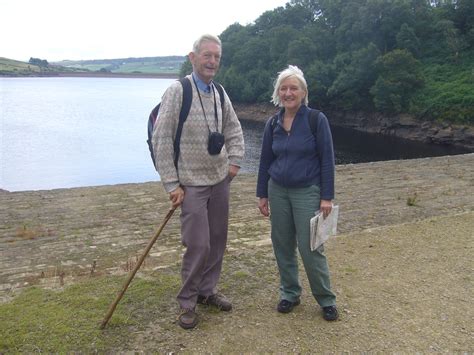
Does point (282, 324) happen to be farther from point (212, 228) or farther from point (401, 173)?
point (401, 173)

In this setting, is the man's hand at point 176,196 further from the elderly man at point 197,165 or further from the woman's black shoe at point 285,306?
the woman's black shoe at point 285,306

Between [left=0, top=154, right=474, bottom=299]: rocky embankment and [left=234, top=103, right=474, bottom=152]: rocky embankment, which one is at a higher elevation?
[left=0, top=154, right=474, bottom=299]: rocky embankment

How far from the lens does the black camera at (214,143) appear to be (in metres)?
3.64

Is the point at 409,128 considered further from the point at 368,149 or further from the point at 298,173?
the point at 298,173

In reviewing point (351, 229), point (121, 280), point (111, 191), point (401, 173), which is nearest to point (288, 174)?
point (121, 280)

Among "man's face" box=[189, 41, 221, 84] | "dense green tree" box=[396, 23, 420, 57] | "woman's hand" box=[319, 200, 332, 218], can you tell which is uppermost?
"dense green tree" box=[396, 23, 420, 57]

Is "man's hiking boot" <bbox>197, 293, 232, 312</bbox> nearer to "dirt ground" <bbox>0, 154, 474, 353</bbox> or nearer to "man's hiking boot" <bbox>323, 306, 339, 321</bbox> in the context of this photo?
"dirt ground" <bbox>0, 154, 474, 353</bbox>

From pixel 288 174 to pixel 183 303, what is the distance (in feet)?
4.51

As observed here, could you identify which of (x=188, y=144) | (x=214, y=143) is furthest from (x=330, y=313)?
(x=188, y=144)

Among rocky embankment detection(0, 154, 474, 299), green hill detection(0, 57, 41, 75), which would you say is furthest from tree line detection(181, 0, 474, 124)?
green hill detection(0, 57, 41, 75)

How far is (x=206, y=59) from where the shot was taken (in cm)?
354

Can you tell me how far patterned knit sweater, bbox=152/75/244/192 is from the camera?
3.53 metres

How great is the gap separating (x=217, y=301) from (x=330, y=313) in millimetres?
993

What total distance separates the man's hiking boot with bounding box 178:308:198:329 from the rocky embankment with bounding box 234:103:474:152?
124 feet
